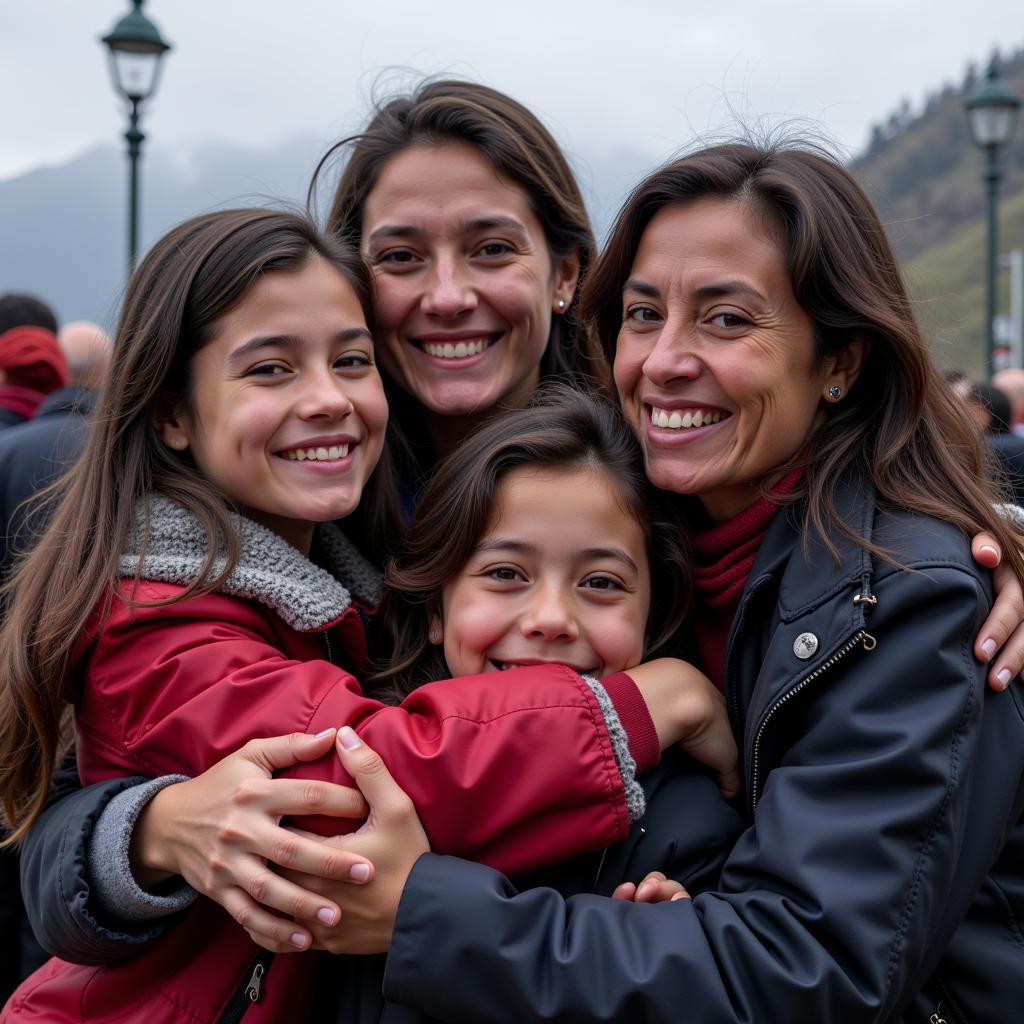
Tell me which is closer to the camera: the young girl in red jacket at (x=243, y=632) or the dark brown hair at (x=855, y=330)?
the young girl in red jacket at (x=243, y=632)

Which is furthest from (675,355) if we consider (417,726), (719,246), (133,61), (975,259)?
(975,259)

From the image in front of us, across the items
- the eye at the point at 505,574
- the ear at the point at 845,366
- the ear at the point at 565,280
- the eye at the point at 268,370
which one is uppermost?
the ear at the point at 845,366

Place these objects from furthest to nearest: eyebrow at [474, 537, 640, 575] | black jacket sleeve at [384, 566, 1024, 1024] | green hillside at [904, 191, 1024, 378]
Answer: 1. green hillside at [904, 191, 1024, 378]
2. eyebrow at [474, 537, 640, 575]
3. black jacket sleeve at [384, 566, 1024, 1024]

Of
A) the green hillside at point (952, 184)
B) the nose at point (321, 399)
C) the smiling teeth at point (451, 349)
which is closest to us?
the nose at point (321, 399)

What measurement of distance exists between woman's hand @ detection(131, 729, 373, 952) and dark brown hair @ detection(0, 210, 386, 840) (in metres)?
0.44

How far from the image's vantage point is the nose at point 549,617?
2.36 m

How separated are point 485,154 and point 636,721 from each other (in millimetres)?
1711

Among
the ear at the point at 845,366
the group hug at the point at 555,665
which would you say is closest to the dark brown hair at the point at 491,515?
the group hug at the point at 555,665

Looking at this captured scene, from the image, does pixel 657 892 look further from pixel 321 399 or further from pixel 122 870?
pixel 321 399

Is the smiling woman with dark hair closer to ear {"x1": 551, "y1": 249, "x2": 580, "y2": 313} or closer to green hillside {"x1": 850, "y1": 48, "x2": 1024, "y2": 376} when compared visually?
ear {"x1": 551, "y1": 249, "x2": 580, "y2": 313}

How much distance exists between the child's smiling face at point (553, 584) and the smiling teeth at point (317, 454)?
0.39 meters

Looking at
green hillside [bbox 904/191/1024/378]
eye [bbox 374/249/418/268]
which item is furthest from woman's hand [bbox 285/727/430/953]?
green hillside [bbox 904/191/1024/378]

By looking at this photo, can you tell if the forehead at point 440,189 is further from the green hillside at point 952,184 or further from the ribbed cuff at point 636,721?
the green hillside at point 952,184

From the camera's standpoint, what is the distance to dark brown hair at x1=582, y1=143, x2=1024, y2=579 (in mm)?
2277
